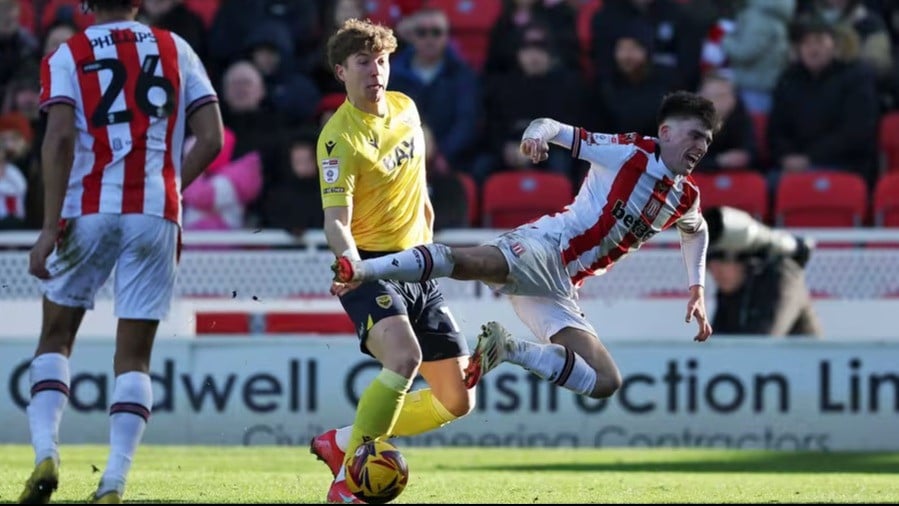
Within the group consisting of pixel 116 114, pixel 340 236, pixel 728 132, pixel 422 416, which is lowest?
pixel 422 416

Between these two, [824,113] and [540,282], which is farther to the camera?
[824,113]

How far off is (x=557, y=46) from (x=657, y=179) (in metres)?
7.63

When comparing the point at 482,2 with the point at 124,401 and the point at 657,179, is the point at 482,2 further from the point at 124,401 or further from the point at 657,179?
the point at 124,401

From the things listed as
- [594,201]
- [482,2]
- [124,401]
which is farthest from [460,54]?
[124,401]

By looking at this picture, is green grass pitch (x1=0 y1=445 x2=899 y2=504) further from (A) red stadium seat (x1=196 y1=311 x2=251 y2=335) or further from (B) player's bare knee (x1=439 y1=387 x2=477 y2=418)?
(A) red stadium seat (x1=196 y1=311 x2=251 y2=335)

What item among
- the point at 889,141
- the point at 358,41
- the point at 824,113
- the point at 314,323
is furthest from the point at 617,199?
the point at 889,141

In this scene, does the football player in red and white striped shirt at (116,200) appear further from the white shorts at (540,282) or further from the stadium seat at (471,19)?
the stadium seat at (471,19)

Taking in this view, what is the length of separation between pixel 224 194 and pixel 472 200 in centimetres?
204

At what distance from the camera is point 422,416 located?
9.09 metres

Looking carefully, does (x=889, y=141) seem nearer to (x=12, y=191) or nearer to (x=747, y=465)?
(x=747, y=465)

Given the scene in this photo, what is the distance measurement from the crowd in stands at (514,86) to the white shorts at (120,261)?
7.01 metres

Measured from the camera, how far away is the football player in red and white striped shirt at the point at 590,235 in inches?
332

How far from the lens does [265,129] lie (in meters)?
15.4

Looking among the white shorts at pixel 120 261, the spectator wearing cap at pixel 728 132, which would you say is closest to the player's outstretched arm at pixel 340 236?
the white shorts at pixel 120 261
